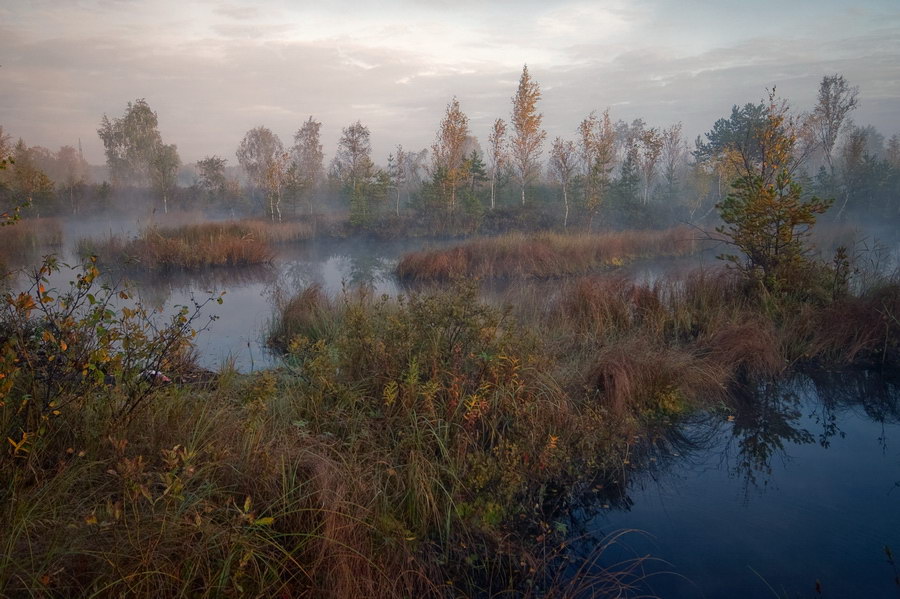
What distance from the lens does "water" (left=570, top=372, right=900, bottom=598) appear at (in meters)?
3.12

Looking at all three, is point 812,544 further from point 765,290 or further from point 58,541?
point 765,290

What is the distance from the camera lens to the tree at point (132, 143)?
44.5 m

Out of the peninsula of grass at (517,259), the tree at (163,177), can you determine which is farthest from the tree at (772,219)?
the tree at (163,177)

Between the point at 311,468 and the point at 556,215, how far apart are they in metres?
30.0

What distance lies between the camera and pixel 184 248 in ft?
54.8

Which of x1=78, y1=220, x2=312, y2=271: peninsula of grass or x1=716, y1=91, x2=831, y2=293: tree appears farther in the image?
x1=78, y1=220, x2=312, y2=271: peninsula of grass

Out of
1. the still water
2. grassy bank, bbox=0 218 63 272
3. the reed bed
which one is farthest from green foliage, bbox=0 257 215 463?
the reed bed

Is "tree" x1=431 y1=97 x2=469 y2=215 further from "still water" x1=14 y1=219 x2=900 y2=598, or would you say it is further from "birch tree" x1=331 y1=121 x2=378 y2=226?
"still water" x1=14 y1=219 x2=900 y2=598

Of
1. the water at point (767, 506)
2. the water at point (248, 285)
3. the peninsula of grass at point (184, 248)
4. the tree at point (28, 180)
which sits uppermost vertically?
the tree at point (28, 180)

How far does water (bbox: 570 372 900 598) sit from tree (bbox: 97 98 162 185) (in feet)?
156

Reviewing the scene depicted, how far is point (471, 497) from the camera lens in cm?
345

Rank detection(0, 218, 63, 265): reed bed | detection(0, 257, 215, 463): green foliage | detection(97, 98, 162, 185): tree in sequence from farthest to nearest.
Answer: detection(97, 98, 162, 185): tree → detection(0, 218, 63, 265): reed bed → detection(0, 257, 215, 463): green foliage

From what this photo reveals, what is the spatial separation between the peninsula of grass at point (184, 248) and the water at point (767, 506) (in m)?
14.9

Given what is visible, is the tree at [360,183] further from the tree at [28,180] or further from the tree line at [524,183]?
the tree at [28,180]
